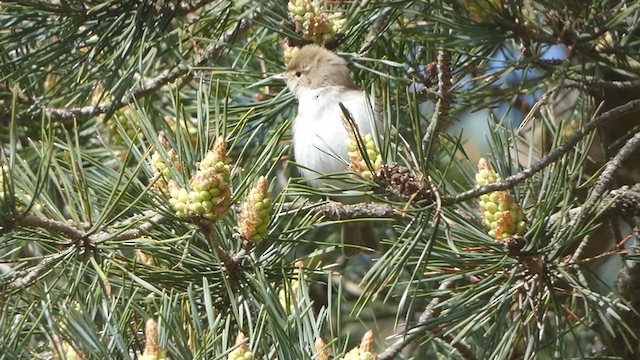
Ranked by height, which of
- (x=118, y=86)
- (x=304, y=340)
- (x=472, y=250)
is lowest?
(x=304, y=340)

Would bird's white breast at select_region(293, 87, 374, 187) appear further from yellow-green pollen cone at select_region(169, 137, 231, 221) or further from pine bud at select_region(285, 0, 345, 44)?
yellow-green pollen cone at select_region(169, 137, 231, 221)

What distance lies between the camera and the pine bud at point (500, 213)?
173cm

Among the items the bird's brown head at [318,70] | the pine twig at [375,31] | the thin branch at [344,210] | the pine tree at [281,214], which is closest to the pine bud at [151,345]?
the pine tree at [281,214]

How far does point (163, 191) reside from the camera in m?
1.77

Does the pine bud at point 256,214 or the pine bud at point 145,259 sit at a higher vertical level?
the pine bud at point 256,214

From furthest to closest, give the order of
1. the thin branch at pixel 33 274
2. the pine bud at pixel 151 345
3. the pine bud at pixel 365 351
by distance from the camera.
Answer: the thin branch at pixel 33 274
the pine bud at pixel 365 351
the pine bud at pixel 151 345

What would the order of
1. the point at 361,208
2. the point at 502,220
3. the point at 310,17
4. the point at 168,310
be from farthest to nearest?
1. the point at 310,17
2. the point at 361,208
3. the point at 502,220
4. the point at 168,310

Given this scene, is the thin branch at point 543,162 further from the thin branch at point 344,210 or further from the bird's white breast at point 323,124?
the bird's white breast at point 323,124

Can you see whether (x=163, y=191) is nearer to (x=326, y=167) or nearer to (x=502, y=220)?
(x=502, y=220)

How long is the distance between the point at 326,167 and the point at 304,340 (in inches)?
72.6

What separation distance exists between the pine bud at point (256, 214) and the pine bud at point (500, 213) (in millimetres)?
374

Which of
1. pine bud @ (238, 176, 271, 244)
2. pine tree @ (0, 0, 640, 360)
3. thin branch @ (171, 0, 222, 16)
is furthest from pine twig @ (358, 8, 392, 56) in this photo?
pine bud @ (238, 176, 271, 244)

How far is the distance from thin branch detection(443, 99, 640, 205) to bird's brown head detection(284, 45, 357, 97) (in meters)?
1.50

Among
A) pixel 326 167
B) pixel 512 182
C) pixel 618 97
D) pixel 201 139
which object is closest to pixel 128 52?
pixel 201 139
